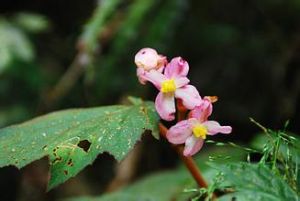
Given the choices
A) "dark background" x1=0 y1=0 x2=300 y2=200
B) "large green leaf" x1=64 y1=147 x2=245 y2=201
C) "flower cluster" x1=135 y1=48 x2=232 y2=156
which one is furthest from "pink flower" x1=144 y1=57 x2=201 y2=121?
"dark background" x1=0 y1=0 x2=300 y2=200

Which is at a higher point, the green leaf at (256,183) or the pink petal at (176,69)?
the pink petal at (176,69)

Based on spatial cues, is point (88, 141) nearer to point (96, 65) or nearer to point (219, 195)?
point (219, 195)

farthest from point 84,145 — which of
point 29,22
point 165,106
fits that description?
point 29,22

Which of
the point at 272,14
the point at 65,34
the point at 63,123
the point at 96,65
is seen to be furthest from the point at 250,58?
the point at 63,123

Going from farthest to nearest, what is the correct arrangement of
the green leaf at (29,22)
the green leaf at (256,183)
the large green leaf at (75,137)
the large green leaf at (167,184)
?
the green leaf at (29,22), the large green leaf at (167,184), the large green leaf at (75,137), the green leaf at (256,183)

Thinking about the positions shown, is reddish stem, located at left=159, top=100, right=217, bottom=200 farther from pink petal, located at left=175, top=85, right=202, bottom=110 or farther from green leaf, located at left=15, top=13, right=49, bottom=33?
green leaf, located at left=15, top=13, right=49, bottom=33

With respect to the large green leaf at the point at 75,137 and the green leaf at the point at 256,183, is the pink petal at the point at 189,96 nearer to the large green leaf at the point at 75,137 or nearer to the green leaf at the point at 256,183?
the large green leaf at the point at 75,137

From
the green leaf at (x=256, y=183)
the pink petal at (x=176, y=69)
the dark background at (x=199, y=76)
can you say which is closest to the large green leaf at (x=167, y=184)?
the dark background at (x=199, y=76)
